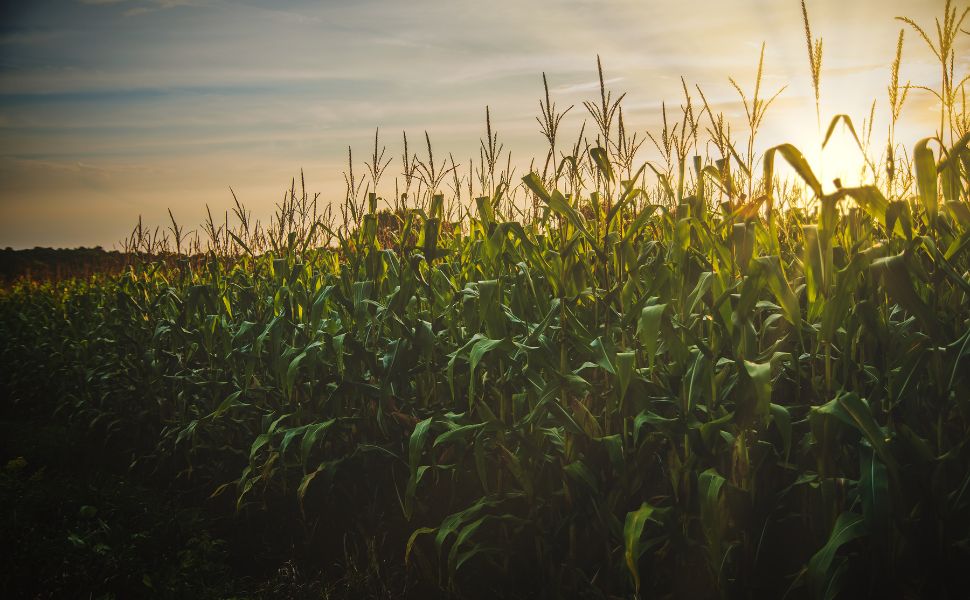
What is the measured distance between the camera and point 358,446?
2.91 meters

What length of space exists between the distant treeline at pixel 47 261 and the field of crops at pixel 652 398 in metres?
19.4

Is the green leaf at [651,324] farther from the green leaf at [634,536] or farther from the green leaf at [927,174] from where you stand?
the green leaf at [927,174]

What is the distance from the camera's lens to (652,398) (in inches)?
85.0

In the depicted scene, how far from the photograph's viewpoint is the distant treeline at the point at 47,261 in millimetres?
20562

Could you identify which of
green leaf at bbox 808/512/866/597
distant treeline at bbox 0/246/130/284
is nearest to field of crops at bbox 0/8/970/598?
green leaf at bbox 808/512/866/597

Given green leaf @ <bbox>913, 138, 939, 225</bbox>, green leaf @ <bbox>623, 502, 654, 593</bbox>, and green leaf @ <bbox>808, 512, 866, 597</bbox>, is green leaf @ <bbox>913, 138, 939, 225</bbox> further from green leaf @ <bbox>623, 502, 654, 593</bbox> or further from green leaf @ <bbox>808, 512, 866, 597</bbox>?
green leaf @ <bbox>623, 502, 654, 593</bbox>

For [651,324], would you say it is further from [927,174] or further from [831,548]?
[927,174]

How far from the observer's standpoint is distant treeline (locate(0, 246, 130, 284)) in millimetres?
20562

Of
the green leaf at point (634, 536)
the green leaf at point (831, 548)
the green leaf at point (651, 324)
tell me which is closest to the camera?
the green leaf at point (831, 548)

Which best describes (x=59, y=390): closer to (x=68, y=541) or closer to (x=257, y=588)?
(x=68, y=541)

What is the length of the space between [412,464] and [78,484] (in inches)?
118

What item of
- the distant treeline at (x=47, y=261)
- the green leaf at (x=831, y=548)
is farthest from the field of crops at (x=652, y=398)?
the distant treeline at (x=47, y=261)

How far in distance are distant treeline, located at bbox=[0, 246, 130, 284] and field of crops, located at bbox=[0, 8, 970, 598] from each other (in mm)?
19431

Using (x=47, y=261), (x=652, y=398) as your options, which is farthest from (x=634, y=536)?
(x=47, y=261)
